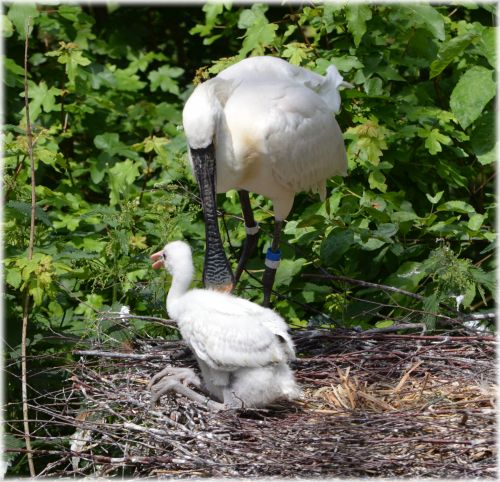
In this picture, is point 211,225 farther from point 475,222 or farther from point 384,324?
point 475,222

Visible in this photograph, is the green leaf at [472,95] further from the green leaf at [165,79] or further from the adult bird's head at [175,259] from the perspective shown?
the green leaf at [165,79]

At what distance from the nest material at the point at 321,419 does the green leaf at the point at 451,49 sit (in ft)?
7.70

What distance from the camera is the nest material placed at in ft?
20.1

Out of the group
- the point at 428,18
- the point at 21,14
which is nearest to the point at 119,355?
the point at 21,14

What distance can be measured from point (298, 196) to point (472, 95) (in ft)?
5.08

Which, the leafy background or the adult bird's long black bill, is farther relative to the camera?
the leafy background

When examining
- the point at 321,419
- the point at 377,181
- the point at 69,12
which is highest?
the point at 69,12

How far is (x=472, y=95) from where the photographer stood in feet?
28.1

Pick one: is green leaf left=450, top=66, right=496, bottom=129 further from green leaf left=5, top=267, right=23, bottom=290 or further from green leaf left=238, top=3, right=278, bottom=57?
green leaf left=5, top=267, right=23, bottom=290

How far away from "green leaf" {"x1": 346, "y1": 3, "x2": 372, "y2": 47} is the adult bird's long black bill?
5.22 feet

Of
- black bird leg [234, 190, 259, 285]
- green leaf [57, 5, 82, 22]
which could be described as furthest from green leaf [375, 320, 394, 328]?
green leaf [57, 5, 82, 22]

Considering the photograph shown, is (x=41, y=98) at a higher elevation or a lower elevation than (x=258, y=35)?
lower

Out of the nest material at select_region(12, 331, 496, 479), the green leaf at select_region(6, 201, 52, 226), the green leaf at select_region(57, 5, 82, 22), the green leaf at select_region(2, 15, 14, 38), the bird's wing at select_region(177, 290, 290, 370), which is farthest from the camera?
the green leaf at select_region(57, 5, 82, 22)

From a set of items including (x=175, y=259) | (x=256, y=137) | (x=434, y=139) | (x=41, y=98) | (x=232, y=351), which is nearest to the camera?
(x=232, y=351)
